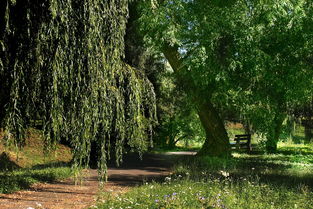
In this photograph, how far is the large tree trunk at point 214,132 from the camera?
17.9m

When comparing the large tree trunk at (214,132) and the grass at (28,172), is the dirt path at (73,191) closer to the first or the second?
the grass at (28,172)

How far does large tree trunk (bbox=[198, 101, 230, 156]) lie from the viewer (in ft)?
58.9

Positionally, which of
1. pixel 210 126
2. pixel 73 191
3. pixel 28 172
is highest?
pixel 210 126

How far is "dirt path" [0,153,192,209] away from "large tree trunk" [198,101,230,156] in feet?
10.3

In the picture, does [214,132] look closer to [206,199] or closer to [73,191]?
[73,191]

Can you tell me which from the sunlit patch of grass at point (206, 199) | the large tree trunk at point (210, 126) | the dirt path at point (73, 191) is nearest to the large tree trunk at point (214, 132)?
the large tree trunk at point (210, 126)

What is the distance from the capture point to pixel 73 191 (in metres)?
10.4

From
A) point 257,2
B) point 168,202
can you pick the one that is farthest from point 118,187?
point 257,2

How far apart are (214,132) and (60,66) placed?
12692 millimetres

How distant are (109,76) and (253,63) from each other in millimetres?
7741

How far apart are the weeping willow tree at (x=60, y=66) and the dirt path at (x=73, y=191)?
60.2 inches

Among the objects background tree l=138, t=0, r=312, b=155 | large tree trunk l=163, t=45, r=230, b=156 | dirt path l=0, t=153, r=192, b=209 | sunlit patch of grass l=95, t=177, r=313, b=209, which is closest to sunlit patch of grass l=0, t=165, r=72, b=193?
dirt path l=0, t=153, r=192, b=209

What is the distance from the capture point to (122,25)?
287 inches

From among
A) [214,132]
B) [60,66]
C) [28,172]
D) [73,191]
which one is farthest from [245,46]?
[60,66]
